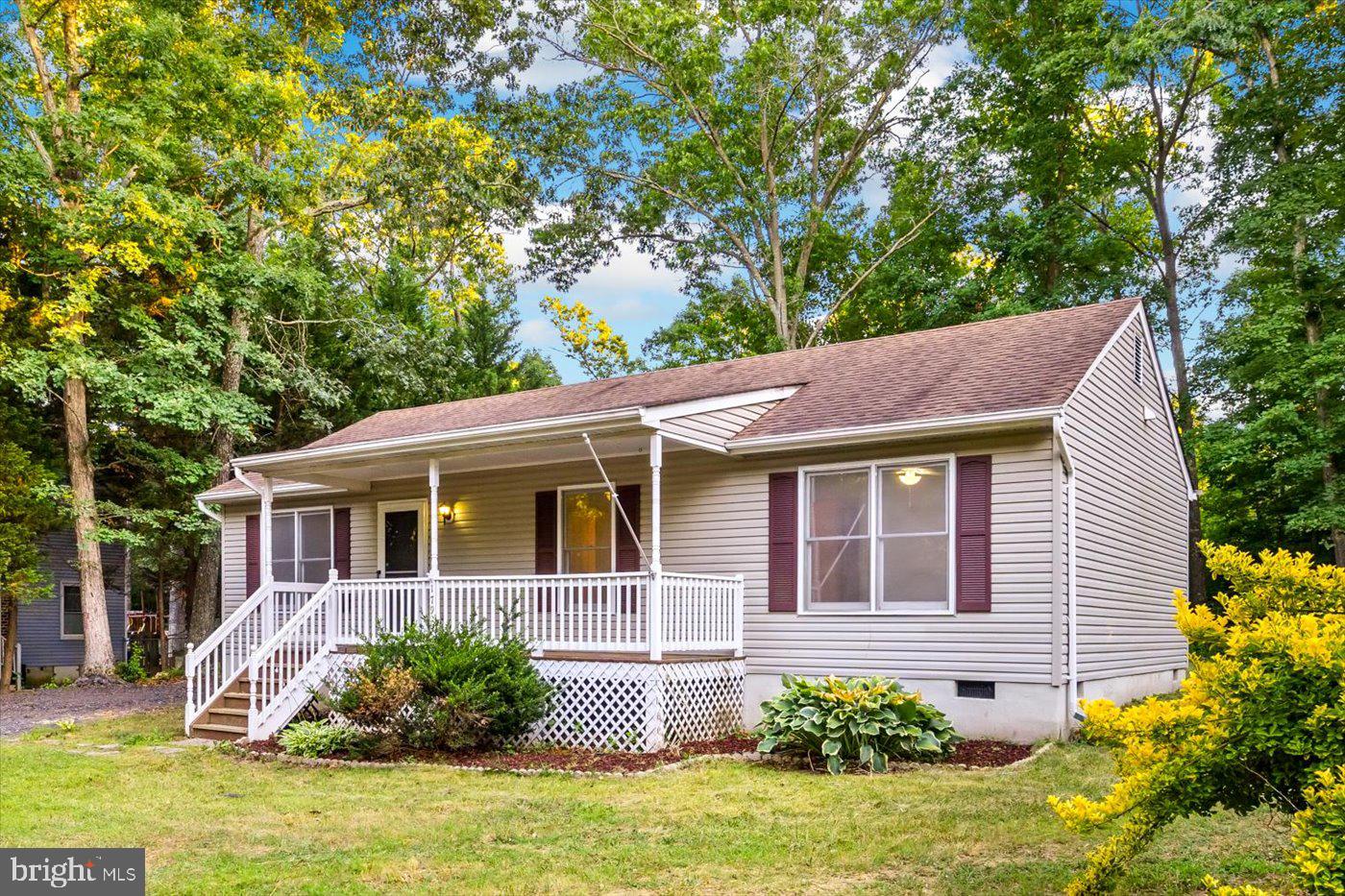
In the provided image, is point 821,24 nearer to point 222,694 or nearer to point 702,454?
point 702,454

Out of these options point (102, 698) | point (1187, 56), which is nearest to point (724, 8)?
point (1187, 56)

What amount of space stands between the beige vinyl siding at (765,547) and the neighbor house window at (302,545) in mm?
1666

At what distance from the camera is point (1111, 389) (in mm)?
12359

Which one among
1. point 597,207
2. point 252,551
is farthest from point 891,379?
point 597,207

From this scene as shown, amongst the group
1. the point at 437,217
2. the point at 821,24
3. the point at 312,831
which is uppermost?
the point at 821,24

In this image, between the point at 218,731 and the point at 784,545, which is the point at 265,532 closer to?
the point at 218,731

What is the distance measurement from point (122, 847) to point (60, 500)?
53.8ft

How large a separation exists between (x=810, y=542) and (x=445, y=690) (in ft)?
13.5

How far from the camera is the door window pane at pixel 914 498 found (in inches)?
435

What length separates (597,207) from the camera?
28125 millimetres

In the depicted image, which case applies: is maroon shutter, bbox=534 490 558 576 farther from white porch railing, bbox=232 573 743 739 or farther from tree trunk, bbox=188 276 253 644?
tree trunk, bbox=188 276 253 644

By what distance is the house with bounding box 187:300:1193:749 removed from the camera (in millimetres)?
10578

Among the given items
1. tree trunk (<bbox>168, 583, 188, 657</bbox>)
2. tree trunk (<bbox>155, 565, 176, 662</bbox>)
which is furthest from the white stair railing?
tree trunk (<bbox>168, 583, 188, 657</bbox>)

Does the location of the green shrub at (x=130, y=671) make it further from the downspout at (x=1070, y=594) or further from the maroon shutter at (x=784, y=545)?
the downspout at (x=1070, y=594)
